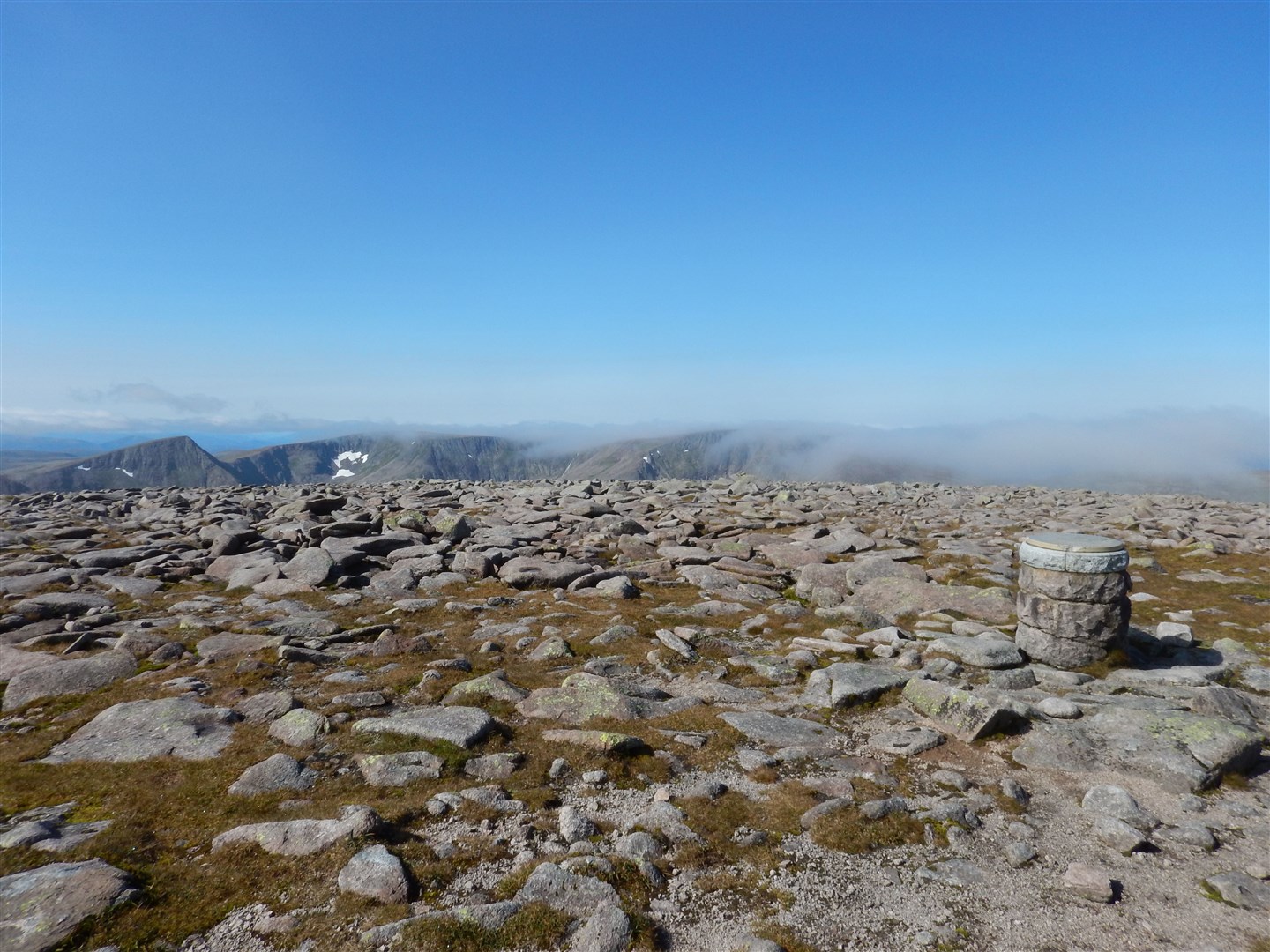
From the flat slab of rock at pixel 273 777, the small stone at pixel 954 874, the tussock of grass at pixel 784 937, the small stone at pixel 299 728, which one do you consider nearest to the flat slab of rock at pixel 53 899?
the flat slab of rock at pixel 273 777

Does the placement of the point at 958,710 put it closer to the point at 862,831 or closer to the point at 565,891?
the point at 862,831

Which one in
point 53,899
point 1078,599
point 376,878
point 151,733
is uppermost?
point 1078,599

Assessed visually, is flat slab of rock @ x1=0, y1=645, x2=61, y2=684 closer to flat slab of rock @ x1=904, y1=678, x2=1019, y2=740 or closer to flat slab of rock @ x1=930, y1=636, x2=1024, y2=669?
flat slab of rock @ x1=904, y1=678, x2=1019, y2=740

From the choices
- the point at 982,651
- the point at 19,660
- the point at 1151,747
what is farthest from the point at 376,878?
the point at 982,651

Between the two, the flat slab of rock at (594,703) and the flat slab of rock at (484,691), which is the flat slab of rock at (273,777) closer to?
the flat slab of rock at (484,691)

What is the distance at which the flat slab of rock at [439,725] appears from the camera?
11.2 m

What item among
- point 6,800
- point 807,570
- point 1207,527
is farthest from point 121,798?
point 1207,527

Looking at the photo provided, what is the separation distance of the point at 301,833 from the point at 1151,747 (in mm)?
13806

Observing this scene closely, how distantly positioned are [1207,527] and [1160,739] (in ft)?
116

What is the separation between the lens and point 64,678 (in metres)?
13.6

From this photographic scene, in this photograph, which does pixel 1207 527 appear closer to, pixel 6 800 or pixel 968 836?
pixel 968 836

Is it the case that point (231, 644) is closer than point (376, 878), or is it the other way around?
point (376, 878)

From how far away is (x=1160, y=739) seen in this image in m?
11.0

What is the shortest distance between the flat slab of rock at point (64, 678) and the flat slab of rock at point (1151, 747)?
1922cm
